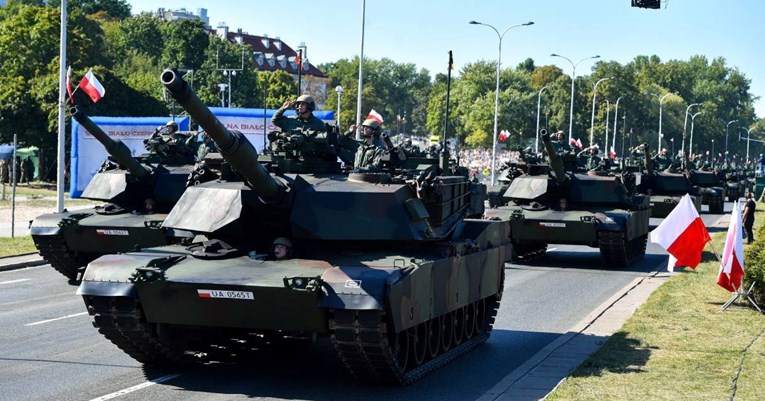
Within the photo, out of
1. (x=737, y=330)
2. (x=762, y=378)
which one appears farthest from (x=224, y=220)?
(x=737, y=330)

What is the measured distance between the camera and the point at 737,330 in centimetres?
1686

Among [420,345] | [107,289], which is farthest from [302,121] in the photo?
[107,289]

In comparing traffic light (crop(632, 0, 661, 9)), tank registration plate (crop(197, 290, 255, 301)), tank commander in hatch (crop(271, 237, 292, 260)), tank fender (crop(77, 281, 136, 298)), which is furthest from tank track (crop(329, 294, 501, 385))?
traffic light (crop(632, 0, 661, 9))

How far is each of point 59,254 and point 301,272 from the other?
10.7m

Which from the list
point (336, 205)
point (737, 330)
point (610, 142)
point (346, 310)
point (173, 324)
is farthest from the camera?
point (610, 142)

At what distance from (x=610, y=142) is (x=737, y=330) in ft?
355

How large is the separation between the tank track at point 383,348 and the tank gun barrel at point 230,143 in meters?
1.81

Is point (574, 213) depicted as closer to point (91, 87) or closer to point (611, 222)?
point (611, 222)

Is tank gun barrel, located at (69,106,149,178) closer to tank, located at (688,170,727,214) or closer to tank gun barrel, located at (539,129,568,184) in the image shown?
tank gun barrel, located at (539,129,568,184)

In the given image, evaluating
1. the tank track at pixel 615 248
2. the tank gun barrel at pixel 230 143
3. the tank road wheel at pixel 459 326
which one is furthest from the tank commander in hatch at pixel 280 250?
the tank track at pixel 615 248

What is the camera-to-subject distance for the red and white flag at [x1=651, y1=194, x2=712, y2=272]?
19609 mm

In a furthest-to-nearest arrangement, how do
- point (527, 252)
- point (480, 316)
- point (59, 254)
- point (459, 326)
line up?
1. point (527, 252)
2. point (59, 254)
3. point (480, 316)
4. point (459, 326)

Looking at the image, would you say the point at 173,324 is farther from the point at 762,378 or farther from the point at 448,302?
the point at 762,378

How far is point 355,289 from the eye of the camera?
11883mm
